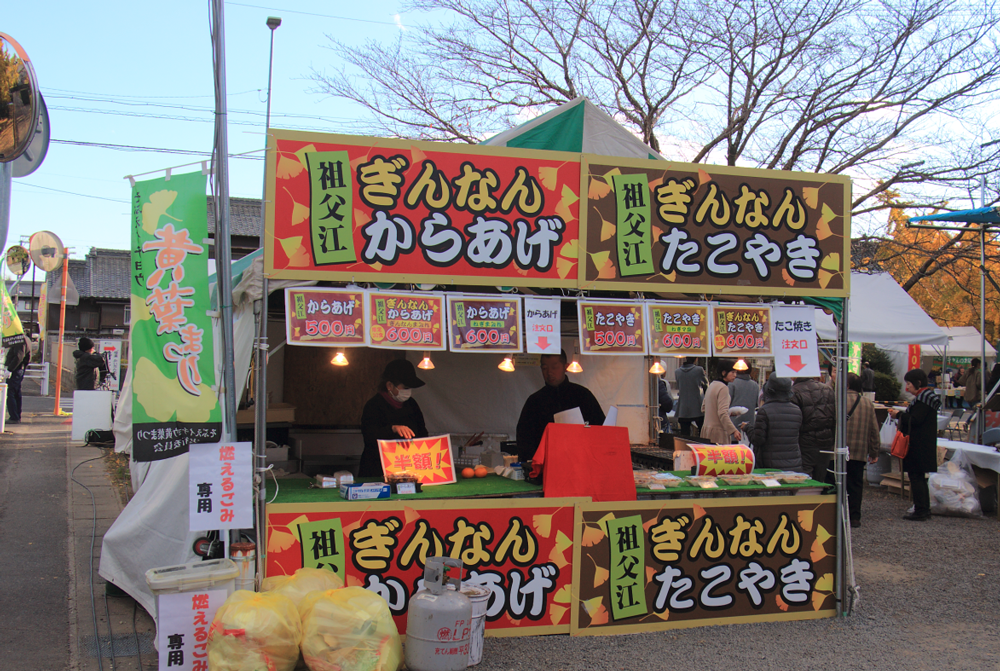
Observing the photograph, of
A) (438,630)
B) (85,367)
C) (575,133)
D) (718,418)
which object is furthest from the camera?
(85,367)

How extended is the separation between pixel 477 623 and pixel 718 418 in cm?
563

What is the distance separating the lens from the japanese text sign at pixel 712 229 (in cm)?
540

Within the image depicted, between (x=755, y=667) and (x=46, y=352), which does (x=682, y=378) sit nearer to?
(x=755, y=667)

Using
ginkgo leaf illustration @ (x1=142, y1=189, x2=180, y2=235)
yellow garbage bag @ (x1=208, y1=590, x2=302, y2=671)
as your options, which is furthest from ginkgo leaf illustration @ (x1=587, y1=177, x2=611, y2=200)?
yellow garbage bag @ (x1=208, y1=590, x2=302, y2=671)

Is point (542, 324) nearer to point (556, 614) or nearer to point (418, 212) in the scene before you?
point (418, 212)

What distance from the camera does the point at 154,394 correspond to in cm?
447

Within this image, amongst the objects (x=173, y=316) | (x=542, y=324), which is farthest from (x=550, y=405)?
(x=173, y=316)

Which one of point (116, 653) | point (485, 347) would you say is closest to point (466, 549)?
Result: point (485, 347)

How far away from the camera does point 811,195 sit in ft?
19.1

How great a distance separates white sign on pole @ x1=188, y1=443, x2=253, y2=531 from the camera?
172 inches

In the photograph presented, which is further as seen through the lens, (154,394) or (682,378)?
(682,378)

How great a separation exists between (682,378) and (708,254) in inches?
268

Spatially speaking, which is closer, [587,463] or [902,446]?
[587,463]

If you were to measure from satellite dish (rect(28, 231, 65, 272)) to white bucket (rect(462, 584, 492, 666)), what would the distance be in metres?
17.8
